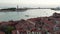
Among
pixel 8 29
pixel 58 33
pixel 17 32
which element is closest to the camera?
pixel 58 33

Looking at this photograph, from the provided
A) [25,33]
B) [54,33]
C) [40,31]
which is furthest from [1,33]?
[54,33]

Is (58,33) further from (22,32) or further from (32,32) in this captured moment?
(22,32)

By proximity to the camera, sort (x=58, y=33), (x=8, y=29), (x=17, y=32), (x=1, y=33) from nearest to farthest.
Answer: (x=58, y=33) → (x=17, y=32) → (x=1, y=33) → (x=8, y=29)

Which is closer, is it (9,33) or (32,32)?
(32,32)

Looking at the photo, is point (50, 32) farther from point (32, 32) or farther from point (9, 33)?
point (9, 33)

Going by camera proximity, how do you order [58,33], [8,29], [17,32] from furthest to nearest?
[8,29] < [17,32] < [58,33]

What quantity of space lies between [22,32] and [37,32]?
12.7 inches

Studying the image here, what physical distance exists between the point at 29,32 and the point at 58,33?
0.61 metres

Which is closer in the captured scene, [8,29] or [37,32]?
[37,32]

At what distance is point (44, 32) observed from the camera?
3.45 m

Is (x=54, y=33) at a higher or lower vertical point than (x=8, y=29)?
higher

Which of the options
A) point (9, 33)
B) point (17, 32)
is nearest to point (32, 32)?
point (17, 32)

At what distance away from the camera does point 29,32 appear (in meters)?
3.37

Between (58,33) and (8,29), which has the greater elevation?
(58,33)
